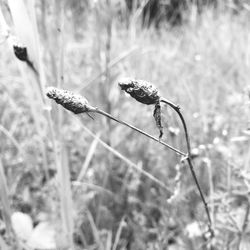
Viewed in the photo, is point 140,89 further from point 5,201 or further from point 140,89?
point 5,201

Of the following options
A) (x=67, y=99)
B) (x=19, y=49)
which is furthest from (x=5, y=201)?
(x=67, y=99)

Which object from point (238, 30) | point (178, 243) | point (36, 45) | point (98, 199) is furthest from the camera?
point (238, 30)

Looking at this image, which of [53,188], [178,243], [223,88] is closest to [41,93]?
[53,188]

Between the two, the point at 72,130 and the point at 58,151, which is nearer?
the point at 58,151

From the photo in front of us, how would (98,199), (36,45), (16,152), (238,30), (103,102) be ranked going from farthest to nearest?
1. (238,30)
2. (16,152)
3. (103,102)
4. (98,199)
5. (36,45)

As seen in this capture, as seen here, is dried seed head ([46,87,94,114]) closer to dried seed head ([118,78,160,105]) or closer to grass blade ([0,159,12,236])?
dried seed head ([118,78,160,105])

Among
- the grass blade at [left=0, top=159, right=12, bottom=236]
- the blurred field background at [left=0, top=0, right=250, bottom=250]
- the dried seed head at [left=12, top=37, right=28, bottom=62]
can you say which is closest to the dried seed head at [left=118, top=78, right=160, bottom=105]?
the blurred field background at [left=0, top=0, right=250, bottom=250]

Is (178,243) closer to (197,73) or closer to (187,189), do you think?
(187,189)
